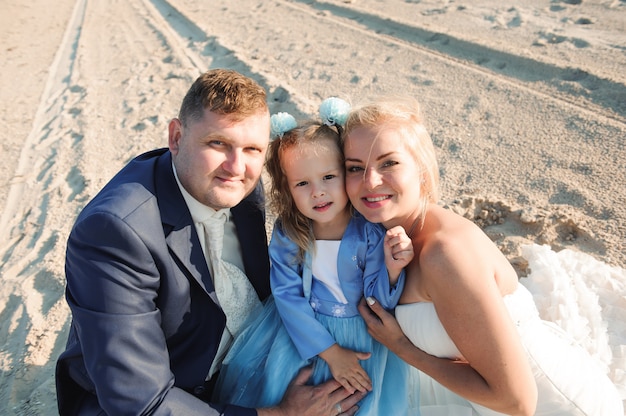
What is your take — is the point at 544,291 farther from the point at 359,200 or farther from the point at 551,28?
the point at 551,28

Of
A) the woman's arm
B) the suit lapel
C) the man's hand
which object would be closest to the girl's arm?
the woman's arm

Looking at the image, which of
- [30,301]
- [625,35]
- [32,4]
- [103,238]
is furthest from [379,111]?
[32,4]

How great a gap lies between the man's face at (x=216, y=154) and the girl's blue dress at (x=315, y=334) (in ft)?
1.41

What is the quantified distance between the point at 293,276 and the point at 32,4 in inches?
673

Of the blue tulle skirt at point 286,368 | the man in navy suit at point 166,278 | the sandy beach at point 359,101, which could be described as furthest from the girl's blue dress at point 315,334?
the sandy beach at point 359,101

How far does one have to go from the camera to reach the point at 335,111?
2.45 m

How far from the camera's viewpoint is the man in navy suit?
6.41ft

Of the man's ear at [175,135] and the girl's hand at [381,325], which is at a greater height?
the man's ear at [175,135]

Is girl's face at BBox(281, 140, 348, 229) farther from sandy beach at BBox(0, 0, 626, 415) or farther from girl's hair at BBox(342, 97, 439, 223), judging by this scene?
sandy beach at BBox(0, 0, 626, 415)

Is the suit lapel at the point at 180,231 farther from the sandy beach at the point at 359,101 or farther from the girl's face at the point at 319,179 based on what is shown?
the sandy beach at the point at 359,101

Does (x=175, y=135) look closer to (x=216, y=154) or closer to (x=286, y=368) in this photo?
(x=216, y=154)

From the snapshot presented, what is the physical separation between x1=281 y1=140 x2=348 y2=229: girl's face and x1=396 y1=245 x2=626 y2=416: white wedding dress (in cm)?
61

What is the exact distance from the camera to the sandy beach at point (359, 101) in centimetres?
363

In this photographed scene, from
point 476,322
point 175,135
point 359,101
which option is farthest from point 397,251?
point 359,101
